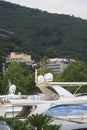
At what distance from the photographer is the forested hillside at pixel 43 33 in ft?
503

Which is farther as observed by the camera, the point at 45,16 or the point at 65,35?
the point at 45,16

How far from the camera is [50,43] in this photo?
17188cm

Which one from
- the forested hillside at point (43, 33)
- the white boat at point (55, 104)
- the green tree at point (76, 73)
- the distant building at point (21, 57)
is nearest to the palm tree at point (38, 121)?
the white boat at point (55, 104)

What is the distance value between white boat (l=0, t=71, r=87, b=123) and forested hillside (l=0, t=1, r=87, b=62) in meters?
104

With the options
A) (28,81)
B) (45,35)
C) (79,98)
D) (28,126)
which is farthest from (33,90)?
(45,35)

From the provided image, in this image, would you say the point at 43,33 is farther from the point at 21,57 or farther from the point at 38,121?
the point at 38,121

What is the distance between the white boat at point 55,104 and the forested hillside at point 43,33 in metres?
104

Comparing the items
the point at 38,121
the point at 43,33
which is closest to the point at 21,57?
the point at 43,33

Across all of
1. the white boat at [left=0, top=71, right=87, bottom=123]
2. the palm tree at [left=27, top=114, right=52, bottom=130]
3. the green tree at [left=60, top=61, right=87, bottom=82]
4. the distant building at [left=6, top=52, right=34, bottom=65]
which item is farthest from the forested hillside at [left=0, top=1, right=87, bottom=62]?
the palm tree at [left=27, top=114, right=52, bottom=130]

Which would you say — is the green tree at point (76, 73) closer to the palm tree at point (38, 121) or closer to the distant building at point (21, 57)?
the palm tree at point (38, 121)

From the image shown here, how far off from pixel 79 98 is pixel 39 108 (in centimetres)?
345

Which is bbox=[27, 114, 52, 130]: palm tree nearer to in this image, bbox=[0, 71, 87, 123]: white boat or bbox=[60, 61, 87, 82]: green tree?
bbox=[0, 71, 87, 123]: white boat

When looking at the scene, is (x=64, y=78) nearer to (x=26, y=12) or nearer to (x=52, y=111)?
(x=52, y=111)

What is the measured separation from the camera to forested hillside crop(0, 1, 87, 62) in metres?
153
